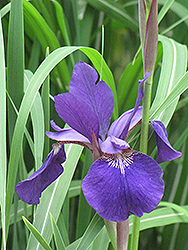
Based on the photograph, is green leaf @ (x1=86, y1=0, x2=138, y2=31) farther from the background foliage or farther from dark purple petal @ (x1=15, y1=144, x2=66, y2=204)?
dark purple petal @ (x1=15, y1=144, x2=66, y2=204)

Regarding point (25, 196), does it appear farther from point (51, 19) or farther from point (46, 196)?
point (51, 19)

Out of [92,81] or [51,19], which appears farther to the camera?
[51,19]

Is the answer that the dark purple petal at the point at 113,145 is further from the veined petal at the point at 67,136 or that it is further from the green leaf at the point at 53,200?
the green leaf at the point at 53,200

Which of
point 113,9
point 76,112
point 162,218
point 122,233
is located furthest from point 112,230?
point 113,9

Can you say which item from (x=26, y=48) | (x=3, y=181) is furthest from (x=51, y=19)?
(x=3, y=181)

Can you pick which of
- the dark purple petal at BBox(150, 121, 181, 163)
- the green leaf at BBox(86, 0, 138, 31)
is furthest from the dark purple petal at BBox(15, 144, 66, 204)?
the green leaf at BBox(86, 0, 138, 31)

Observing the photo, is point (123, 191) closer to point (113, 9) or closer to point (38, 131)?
point (38, 131)


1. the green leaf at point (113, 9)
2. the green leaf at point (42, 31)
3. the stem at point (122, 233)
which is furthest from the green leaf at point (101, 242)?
the green leaf at point (113, 9)
